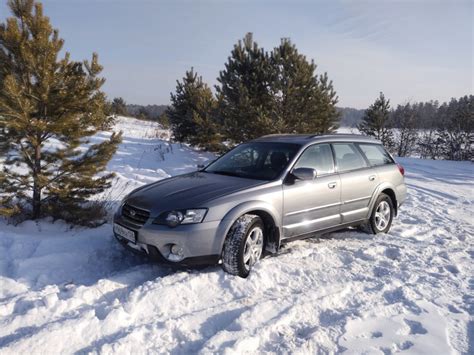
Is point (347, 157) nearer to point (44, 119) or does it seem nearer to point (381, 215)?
point (381, 215)

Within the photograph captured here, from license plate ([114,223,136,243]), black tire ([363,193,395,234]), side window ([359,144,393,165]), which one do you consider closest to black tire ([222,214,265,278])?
license plate ([114,223,136,243])

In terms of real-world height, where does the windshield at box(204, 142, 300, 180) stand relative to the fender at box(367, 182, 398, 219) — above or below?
above

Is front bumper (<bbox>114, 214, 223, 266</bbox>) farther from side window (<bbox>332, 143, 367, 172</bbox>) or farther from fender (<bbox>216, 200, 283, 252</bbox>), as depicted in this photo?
side window (<bbox>332, 143, 367, 172</bbox>)

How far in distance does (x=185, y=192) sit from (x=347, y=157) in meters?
2.64

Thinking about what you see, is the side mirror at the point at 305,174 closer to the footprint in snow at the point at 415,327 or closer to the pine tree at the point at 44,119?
the footprint in snow at the point at 415,327

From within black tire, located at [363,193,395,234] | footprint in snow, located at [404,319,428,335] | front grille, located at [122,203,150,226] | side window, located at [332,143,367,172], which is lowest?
footprint in snow, located at [404,319,428,335]

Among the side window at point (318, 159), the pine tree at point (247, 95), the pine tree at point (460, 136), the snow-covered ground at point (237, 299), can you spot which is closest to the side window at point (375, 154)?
the side window at point (318, 159)

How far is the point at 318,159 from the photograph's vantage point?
4.89 meters

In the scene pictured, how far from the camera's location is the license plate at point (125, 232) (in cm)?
383

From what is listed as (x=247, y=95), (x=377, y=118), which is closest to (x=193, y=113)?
(x=247, y=95)

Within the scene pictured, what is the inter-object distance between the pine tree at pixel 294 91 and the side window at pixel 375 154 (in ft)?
20.7

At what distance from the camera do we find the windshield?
4.56 m

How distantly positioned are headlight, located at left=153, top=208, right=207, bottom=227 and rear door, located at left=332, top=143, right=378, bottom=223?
2306 millimetres

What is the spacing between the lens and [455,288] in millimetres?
3846
